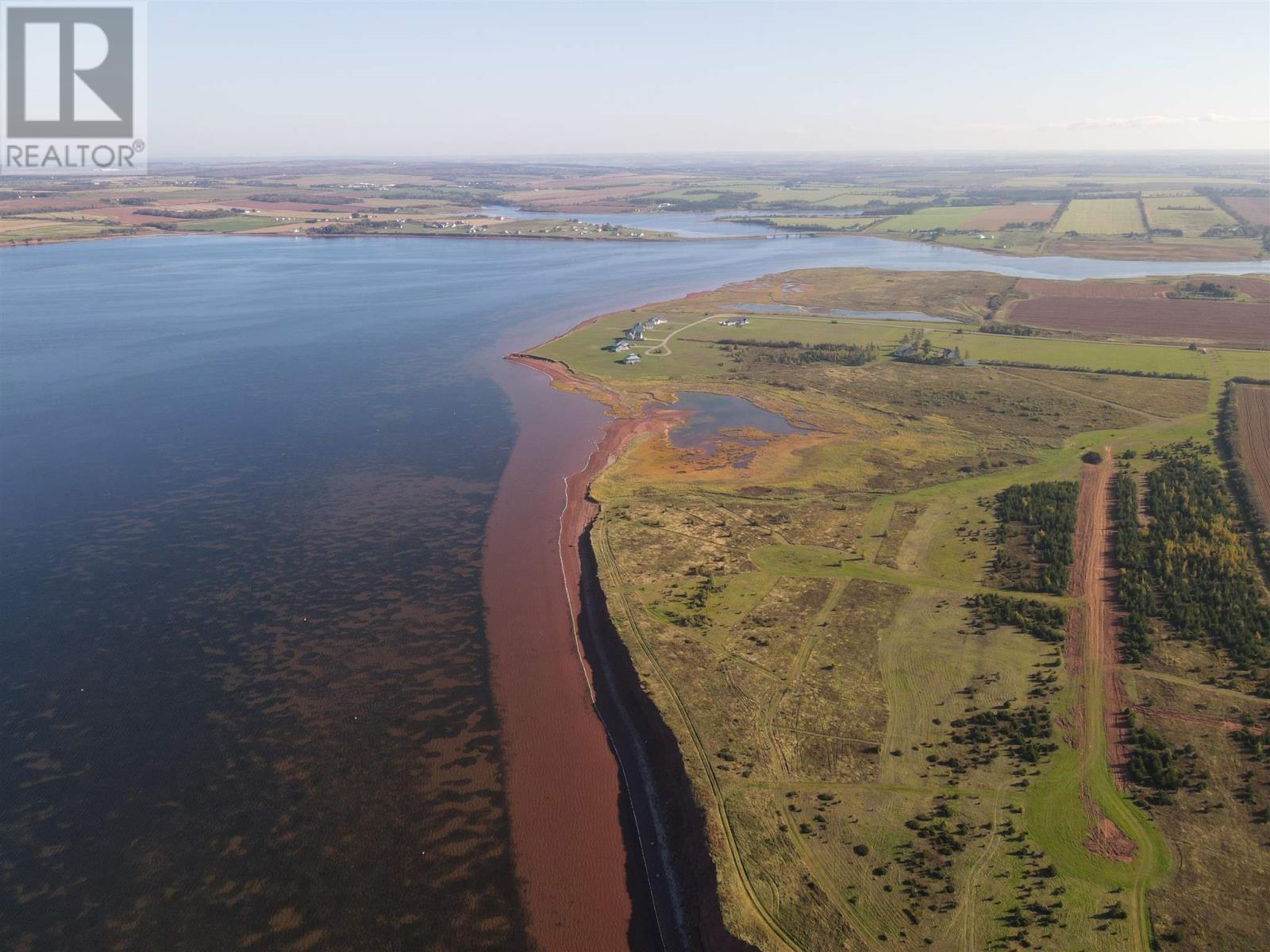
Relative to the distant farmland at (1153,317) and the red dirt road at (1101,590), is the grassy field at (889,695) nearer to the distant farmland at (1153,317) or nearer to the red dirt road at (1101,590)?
the red dirt road at (1101,590)

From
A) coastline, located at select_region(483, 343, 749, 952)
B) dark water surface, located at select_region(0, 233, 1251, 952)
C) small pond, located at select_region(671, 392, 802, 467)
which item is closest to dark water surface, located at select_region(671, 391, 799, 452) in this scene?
small pond, located at select_region(671, 392, 802, 467)

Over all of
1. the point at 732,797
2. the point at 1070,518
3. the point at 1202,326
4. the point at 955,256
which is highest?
the point at 955,256

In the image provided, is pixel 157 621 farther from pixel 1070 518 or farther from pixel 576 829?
pixel 1070 518

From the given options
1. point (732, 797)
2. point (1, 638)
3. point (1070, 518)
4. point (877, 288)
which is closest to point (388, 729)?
point (732, 797)

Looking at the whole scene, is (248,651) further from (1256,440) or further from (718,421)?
(1256,440)

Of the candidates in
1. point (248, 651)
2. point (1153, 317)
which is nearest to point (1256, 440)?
point (1153, 317)

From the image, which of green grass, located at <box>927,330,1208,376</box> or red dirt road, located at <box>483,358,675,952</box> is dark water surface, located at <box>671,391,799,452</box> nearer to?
red dirt road, located at <box>483,358,675,952</box>

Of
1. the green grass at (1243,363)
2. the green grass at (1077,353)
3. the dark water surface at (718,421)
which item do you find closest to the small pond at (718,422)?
the dark water surface at (718,421)
